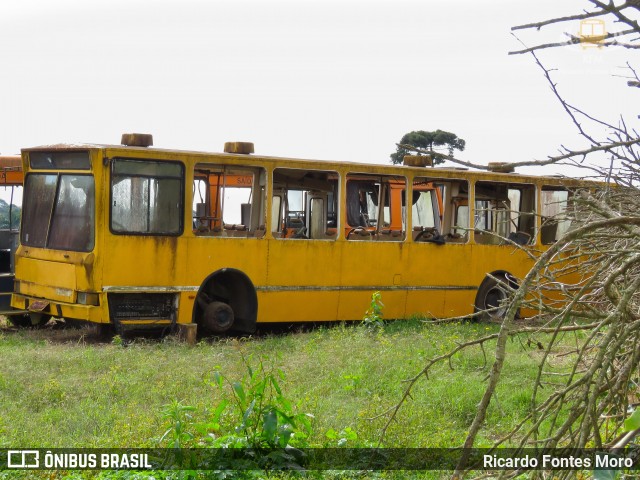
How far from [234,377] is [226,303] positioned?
4.53 meters

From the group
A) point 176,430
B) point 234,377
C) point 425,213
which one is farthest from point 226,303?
point 176,430

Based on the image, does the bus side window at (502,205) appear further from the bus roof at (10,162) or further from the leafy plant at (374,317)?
the bus roof at (10,162)

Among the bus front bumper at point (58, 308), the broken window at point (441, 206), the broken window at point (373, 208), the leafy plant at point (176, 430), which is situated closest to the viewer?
the leafy plant at point (176, 430)

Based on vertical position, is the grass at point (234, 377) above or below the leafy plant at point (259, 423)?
below

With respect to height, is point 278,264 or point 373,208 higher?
point 373,208

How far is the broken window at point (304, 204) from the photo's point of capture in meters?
15.2

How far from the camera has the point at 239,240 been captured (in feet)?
47.8

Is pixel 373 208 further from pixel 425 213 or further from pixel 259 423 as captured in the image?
A: pixel 259 423

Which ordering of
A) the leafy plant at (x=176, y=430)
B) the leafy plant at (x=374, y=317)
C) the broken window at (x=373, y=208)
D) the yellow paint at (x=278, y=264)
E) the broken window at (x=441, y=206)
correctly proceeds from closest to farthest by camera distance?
the leafy plant at (x=176, y=430) < the yellow paint at (x=278, y=264) < the leafy plant at (x=374, y=317) < the broken window at (x=373, y=208) < the broken window at (x=441, y=206)

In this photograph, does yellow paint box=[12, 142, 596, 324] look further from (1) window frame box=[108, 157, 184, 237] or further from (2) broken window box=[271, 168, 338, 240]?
(2) broken window box=[271, 168, 338, 240]

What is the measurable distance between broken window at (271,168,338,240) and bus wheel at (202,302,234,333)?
1.37m

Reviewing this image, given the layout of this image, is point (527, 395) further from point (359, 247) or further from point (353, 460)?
point (359, 247)

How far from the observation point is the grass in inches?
303

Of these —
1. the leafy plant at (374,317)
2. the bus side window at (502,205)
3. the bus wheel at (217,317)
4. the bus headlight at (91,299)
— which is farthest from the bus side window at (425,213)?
the bus headlight at (91,299)
